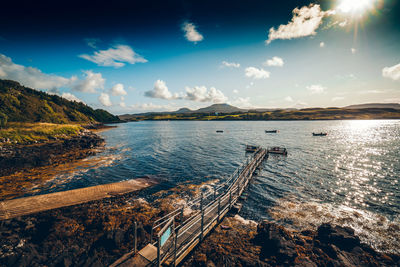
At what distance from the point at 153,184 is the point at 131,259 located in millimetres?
16111

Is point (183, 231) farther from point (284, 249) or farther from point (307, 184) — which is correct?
point (307, 184)

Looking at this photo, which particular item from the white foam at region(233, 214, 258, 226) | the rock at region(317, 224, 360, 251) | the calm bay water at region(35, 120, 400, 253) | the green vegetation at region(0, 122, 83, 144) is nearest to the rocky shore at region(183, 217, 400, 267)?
the rock at region(317, 224, 360, 251)

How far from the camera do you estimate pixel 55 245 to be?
1280 cm

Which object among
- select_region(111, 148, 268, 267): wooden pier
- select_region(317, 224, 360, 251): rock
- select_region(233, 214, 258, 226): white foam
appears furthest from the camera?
select_region(233, 214, 258, 226): white foam

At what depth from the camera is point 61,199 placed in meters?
20.2

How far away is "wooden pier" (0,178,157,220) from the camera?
17.6 metres

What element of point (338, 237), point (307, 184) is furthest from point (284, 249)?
point (307, 184)

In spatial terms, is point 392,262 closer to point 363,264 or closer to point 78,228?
point 363,264

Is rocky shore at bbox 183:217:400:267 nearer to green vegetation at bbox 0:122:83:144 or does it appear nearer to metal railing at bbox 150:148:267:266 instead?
metal railing at bbox 150:148:267:266

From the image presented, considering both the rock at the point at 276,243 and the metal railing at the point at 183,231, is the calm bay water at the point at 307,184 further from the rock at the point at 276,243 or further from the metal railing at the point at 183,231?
the metal railing at the point at 183,231

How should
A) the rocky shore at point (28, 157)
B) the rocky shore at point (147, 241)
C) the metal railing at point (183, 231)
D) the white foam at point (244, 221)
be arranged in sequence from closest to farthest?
the metal railing at point (183, 231) → the rocky shore at point (147, 241) → the white foam at point (244, 221) → the rocky shore at point (28, 157)

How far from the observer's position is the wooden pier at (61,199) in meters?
17.6

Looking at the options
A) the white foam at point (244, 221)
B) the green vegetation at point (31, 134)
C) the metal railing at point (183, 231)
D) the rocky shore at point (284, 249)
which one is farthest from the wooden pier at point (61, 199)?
the green vegetation at point (31, 134)

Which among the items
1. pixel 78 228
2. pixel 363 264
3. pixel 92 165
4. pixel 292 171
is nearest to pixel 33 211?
pixel 78 228
